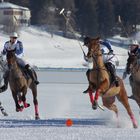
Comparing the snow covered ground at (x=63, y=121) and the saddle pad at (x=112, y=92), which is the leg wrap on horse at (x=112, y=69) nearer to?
the saddle pad at (x=112, y=92)

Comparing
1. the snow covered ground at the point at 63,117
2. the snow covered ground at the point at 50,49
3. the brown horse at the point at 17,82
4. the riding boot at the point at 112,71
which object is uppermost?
the riding boot at the point at 112,71

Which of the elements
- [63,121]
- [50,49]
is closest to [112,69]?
[63,121]

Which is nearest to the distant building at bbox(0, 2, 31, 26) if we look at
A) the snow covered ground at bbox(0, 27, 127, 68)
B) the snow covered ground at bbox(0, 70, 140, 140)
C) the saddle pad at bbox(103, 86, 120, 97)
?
the snow covered ground at bbox(0, 27, 127, 68)

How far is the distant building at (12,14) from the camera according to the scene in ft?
295

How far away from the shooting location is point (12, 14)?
310 feet

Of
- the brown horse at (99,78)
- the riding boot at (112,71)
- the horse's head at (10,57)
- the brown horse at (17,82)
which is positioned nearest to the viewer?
the brown horse at (99,78)

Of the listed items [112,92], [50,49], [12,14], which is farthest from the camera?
[12,14]

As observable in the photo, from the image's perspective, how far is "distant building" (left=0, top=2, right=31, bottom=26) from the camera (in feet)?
295

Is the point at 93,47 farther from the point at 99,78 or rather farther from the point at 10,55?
the point at 10,55

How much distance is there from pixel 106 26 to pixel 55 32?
8.34 metres

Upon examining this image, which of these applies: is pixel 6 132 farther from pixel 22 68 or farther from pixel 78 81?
pixel 78 81

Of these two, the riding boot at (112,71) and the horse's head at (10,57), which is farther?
the horse's head at (10,57)

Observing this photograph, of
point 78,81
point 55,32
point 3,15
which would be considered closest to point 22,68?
point 78,81

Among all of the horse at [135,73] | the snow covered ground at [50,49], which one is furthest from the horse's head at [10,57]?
the snow covered ground at [50,49]
